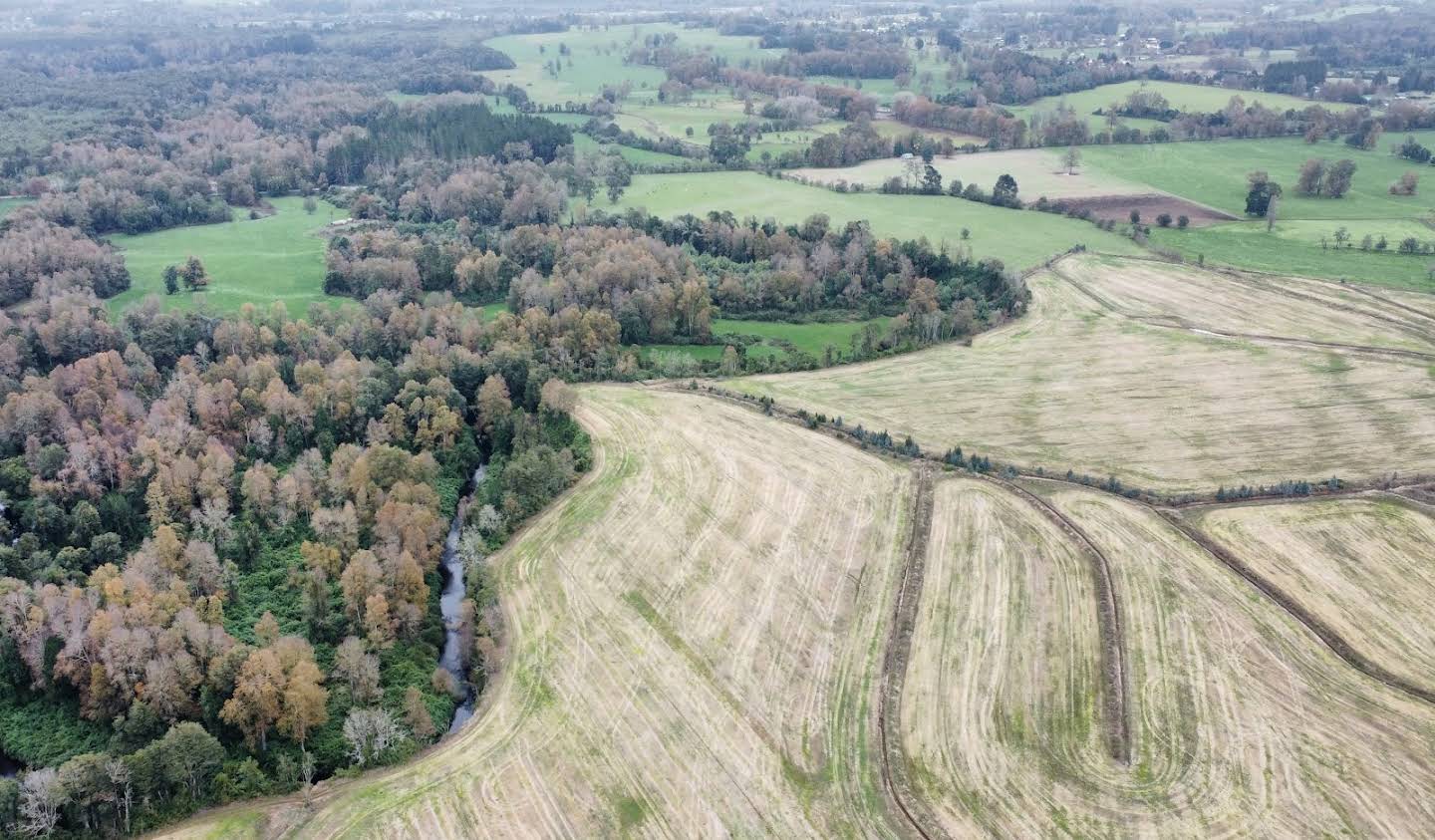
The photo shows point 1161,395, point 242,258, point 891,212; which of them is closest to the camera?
point 1161,395

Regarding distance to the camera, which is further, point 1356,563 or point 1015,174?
point 1015,174

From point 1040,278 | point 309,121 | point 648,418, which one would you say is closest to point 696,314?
point 648,418

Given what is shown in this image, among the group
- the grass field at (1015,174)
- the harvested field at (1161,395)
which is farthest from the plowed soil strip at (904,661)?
the grass field at (1015,174)

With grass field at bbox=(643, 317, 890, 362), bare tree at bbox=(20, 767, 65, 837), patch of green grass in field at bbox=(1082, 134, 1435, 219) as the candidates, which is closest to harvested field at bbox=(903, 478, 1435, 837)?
bare tree at bbox=(20, 767, 65, 837)

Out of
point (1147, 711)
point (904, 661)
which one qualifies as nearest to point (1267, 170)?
point (1147, 711)

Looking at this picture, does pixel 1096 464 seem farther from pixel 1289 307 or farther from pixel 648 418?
pixel 1289 307

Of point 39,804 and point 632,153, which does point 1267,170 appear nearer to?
point 632,153
